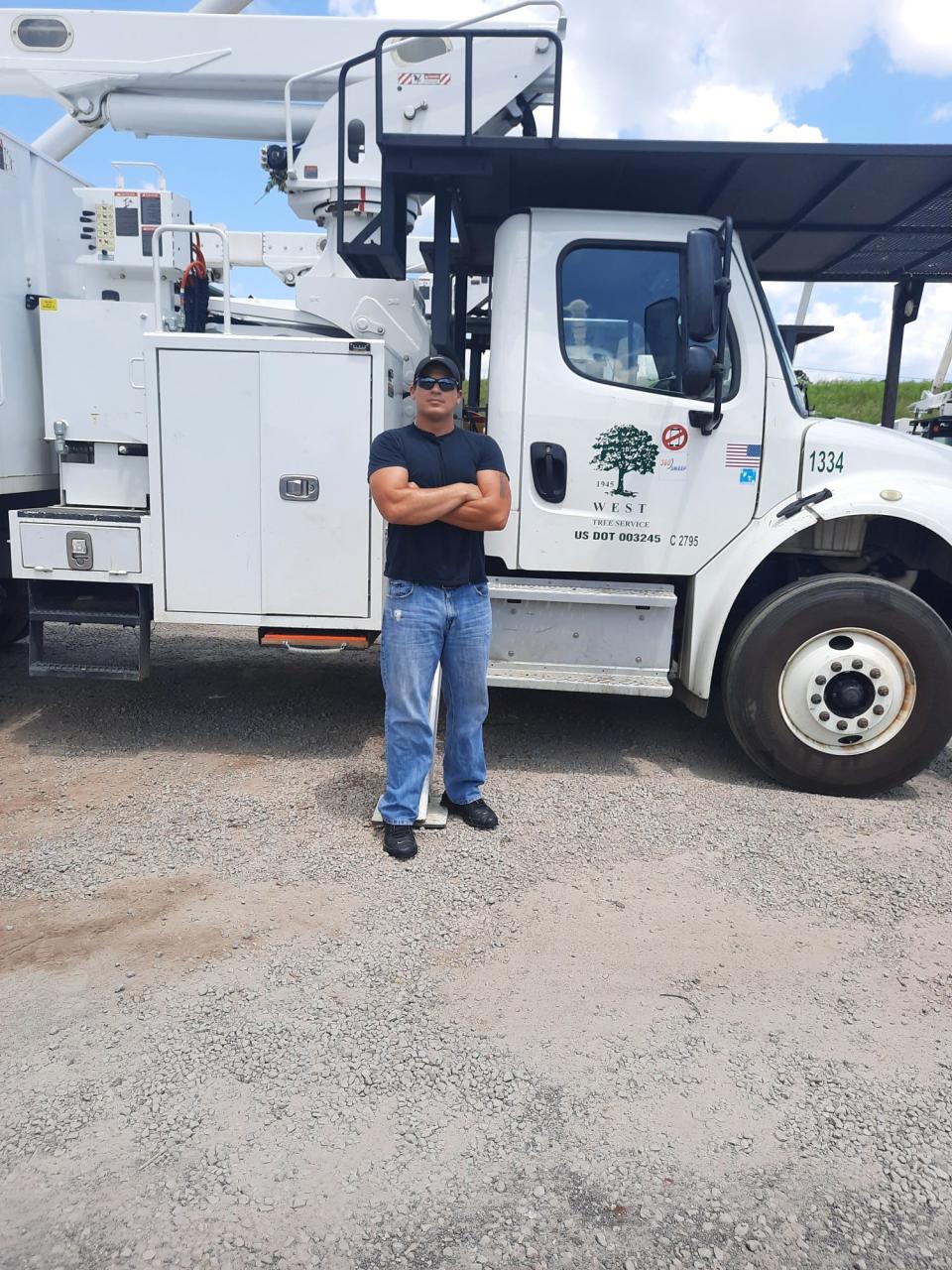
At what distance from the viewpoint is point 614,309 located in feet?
14.8

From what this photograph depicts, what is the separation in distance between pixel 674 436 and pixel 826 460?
75cm

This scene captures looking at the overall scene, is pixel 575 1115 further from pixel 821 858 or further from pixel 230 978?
pixel 821 858

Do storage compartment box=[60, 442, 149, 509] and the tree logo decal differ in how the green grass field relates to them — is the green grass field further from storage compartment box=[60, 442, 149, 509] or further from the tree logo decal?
storage compartment box=[60, 442, 149, 509]

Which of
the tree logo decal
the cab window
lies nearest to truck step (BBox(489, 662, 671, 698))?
the tree logo decal

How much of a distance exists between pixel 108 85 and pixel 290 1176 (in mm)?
6137

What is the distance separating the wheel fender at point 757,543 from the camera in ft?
14.5

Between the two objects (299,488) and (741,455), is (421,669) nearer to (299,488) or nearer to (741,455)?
(299,488)

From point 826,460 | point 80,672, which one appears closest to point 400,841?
point 80,672

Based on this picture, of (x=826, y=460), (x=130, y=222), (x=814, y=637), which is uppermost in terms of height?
(x=130, y=222)

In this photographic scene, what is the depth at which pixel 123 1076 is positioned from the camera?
98.1 inches

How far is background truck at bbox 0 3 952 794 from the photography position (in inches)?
175

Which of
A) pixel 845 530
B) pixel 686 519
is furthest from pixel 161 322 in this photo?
pixel 845 530

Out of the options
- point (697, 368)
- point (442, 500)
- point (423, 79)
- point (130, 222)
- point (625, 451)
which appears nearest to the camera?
point (442, 500)

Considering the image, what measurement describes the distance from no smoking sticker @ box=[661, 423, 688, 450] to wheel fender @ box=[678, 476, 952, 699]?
54 cm
